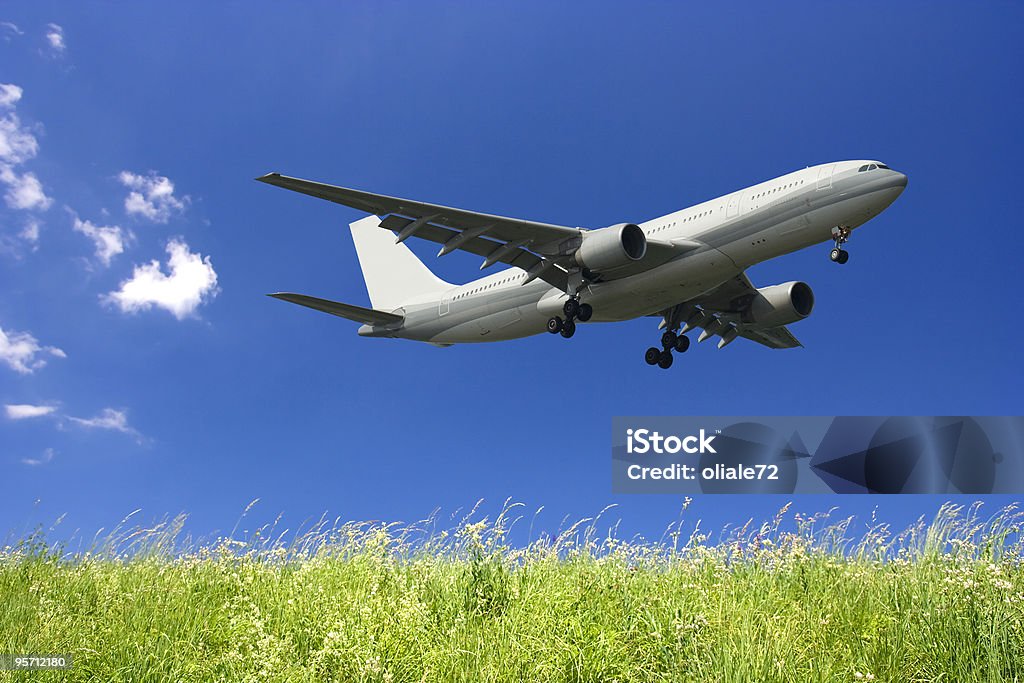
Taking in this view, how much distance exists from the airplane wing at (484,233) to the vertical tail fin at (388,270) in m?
10.0

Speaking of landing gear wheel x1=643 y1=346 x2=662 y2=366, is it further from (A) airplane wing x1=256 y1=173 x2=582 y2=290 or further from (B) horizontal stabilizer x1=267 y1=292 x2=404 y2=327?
(B) horizontal stabilizer x1=267 y1=292 x2=404 y2=327

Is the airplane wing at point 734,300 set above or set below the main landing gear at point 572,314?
above

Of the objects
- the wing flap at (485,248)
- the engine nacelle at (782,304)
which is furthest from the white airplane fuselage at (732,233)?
the engine nacelle at (782,304)

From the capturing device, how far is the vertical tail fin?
33.1 meters

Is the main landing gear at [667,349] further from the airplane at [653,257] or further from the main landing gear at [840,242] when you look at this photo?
the main landing gear at [840,242]

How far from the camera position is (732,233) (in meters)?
19.1

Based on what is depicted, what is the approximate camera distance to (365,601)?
7.02m

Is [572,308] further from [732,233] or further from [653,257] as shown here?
[732,233]

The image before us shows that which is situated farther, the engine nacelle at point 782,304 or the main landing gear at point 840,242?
the engine nacelle at point 782,304

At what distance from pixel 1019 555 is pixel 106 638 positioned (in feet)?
29.4

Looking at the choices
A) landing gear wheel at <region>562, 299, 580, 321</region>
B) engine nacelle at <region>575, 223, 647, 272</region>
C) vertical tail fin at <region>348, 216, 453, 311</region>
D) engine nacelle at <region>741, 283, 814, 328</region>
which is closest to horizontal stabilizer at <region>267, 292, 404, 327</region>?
vertical tail fin at <region>348, 216, 453, 311</region>

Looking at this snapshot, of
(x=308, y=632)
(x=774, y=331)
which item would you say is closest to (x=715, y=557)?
(x=308, y=632)

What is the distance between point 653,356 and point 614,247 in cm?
627

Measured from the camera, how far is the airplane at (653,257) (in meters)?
18.3
